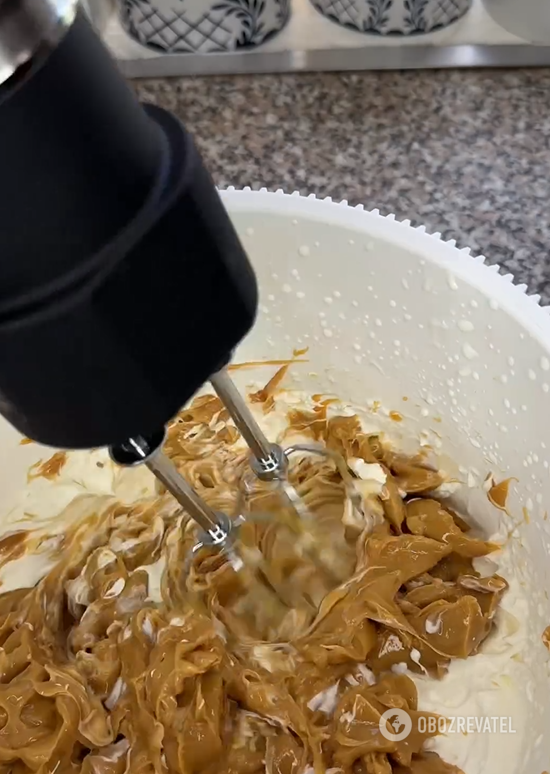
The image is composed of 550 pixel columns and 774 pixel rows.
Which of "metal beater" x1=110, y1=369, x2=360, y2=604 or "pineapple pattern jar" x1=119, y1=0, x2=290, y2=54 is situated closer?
"metal beater" x1=110, y1=369, x2=360, y2=604

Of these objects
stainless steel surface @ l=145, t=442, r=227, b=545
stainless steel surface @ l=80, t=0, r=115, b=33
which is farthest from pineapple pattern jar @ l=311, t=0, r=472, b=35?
stainless steel surface @ l=145, t=442, r=227, b=545

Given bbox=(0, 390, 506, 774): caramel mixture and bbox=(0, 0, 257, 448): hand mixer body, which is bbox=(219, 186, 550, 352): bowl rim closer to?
bbox=(0, 390, 506, 774): caramel mixture

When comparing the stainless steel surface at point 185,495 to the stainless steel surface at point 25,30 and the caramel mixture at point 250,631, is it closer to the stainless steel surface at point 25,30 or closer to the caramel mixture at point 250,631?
the caramel mixture at point 250,631

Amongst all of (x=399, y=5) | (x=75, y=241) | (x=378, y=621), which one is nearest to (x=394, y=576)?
(x=378, y=621)

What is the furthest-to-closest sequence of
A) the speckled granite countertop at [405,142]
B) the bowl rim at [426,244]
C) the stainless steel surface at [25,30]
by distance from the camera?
1. the speckled granite countertop at [405,142]
2. the bowl rim at [426,244]
3. the stainless steel surface at [25,30]

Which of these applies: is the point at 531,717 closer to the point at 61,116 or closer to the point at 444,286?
the point at 444,286

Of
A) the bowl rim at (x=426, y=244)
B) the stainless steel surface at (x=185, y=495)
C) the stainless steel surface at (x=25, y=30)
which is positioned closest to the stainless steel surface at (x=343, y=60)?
the bowl rim at (x=426, y=244)
